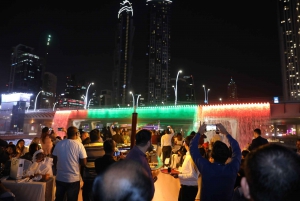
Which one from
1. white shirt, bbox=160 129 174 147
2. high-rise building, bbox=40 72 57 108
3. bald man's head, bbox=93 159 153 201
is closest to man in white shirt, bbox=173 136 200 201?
bald man's head, bbox=93 159 153 201

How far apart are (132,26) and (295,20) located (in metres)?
134

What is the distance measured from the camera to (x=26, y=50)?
14175 cm

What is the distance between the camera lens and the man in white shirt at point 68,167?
491cm

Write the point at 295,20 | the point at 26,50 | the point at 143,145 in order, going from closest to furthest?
the point at 143,145 → the point at 295,20 → the point at 26,50

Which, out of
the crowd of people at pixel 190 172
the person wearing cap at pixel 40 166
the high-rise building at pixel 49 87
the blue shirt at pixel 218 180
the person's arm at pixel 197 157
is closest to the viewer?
the crowd of people at pixel 190 172

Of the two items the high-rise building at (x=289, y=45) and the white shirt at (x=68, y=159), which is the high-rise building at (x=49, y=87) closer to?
the high-rise building at (x=289, y=45)

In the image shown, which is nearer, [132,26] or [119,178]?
[119,178]

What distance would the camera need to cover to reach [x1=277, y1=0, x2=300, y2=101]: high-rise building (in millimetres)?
105444

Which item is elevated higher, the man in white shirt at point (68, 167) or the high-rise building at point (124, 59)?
the high-rise building at point (124, 59)

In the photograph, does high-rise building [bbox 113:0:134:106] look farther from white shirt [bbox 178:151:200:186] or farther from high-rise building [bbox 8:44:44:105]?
white shirt [bbox 178:151:200:186]

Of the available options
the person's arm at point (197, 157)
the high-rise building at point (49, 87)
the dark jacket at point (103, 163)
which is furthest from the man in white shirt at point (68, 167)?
the high-rise building at point (49, 87)

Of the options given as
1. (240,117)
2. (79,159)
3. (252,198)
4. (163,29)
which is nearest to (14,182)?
(79,159)

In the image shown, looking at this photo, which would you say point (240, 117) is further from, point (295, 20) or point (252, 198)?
point (295, 20)

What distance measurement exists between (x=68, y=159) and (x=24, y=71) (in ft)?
513
